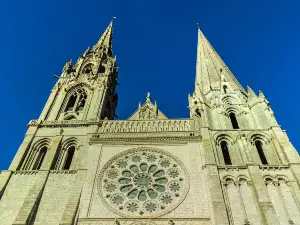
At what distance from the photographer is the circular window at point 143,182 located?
47.6 ft

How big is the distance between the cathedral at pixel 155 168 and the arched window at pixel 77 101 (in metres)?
0.15

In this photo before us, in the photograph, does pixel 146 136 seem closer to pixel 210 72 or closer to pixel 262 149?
pixel 262 149

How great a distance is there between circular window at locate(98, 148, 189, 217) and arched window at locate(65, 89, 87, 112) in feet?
21.1

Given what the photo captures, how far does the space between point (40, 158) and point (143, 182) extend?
238 inches

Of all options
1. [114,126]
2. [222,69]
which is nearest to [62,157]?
[114,126]

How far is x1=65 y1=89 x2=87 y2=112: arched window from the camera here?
21791mm

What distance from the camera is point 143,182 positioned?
15766 mm

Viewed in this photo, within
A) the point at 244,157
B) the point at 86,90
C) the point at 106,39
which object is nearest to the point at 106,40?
the point at 106,39

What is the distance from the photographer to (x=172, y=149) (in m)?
17.1

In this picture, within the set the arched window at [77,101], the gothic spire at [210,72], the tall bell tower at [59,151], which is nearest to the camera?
the tall bell tower at [59,151]

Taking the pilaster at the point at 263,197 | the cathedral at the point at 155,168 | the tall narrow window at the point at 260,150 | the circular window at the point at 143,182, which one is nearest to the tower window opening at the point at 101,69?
the cathedral at the point at 155,168

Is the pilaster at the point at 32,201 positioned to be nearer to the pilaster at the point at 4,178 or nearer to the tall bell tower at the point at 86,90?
the pilaster at the point at 4,178

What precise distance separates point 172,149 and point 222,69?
36.0 ft

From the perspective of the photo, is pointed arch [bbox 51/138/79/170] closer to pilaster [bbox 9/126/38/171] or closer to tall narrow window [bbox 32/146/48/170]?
tall narrow window [bbox 32/146/48/170]
